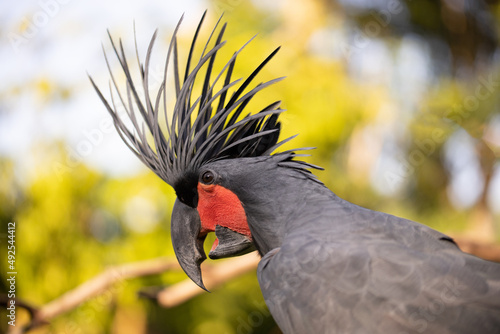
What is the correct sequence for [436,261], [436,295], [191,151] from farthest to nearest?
[191,151] < [436,261] < [436,295]

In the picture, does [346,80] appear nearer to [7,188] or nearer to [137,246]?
[137,246]

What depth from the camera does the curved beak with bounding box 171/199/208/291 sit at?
251 cm

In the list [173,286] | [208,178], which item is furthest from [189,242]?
[173,286]

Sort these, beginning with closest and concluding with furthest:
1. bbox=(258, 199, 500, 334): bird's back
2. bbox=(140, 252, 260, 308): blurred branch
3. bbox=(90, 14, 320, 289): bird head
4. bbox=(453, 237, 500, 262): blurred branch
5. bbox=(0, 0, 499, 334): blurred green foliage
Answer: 1. bbox=(258, 199, 500, 334): bird's back
2. bbox=(90, 14, 320, 289): bird head
3. bbox=(140, 252, 260, 308): blurred branch
4. bbox=(453, 237, 500, 262): blurred branch
5. bbox=(0, 0, 499, 334): blurred green foliage

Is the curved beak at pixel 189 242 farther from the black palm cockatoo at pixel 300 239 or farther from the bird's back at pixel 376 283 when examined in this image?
the bird's back at pixel 376 283

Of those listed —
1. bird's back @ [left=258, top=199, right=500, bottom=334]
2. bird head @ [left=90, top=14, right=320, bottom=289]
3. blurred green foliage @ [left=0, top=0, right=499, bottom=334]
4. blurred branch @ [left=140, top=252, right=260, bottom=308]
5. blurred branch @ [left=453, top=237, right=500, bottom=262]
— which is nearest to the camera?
bird's back @ [left=258, top=199, right=500, bottom=334]

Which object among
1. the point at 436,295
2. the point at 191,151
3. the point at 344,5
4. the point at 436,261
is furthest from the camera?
the point at 344,5

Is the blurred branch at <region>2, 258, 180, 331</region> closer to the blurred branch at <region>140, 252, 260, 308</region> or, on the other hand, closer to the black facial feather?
the blurred branch at <region>140, 252, 260, 308</region>

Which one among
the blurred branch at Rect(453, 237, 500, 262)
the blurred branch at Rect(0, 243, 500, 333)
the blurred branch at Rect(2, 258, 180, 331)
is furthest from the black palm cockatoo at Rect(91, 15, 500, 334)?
the blurred branch at Rect(453, 237, 500, 262)

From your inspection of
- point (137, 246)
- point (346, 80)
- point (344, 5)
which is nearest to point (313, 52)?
point (346, 80)

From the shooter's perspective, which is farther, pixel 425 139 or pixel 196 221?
pixel 425 139

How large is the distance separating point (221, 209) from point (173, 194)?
4266 mm

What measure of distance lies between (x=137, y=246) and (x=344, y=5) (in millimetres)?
7332

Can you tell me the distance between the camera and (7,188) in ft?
20.2
